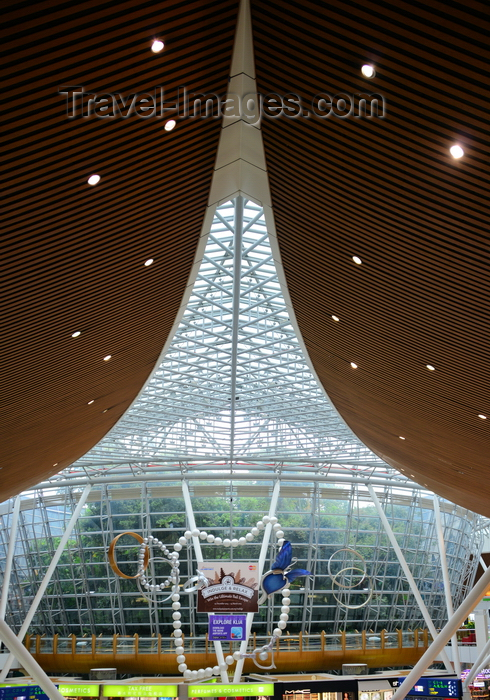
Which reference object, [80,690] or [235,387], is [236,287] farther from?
[80,690]

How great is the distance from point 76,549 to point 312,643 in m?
19.0

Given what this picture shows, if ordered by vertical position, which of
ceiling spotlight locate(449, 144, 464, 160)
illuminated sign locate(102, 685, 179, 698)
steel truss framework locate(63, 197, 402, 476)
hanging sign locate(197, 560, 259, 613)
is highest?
steel truss framework locate(63, 197, 402, 476)

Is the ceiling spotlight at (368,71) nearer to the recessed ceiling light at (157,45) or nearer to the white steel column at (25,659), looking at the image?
the recessed ceiling light at (157,45)

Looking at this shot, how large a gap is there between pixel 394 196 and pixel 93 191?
4.51 meters

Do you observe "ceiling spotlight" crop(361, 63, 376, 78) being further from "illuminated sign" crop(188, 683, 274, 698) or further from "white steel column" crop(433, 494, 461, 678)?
"white steel column" crop(433, 494, 461, 678)

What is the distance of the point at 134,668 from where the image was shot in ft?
144

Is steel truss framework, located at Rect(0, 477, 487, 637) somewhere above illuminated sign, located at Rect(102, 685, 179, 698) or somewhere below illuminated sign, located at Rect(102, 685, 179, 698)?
above

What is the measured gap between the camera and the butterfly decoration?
29.7 metres

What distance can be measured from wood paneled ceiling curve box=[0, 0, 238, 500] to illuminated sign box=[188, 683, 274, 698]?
1912 cm

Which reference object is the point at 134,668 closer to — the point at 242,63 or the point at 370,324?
the point at 370,324

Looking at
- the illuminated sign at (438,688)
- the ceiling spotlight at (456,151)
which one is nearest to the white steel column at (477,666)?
the illuminated sign at (438,688)

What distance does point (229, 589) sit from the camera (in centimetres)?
2956

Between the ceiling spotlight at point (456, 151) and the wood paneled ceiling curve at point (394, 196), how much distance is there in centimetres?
7

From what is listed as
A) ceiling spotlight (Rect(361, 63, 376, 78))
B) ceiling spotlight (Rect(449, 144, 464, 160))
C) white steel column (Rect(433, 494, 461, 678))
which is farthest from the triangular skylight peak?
ceiling spotlight (Rect(361, 63, 376, 78))
